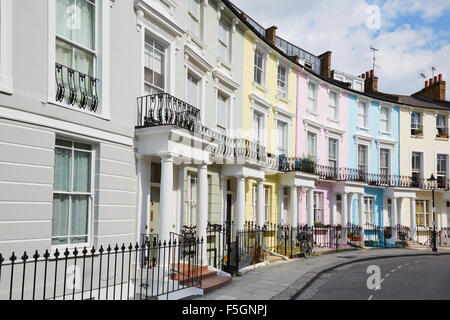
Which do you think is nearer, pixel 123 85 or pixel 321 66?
pixel 123 85

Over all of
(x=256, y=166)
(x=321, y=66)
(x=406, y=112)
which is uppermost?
(x=321, y=66)

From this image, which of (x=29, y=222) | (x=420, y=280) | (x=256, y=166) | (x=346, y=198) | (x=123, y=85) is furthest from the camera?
(x=346, y=198)

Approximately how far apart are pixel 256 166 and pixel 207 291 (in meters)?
6.79

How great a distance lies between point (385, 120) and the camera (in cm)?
2666

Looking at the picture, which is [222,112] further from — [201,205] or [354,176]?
[354,176]

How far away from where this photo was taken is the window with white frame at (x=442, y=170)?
90.3ft

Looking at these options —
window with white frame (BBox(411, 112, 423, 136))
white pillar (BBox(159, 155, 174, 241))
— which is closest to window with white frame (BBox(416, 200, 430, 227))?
window with white frame (BBox(411, 112, 423, 136))

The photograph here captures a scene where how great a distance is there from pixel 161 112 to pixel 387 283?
812cm

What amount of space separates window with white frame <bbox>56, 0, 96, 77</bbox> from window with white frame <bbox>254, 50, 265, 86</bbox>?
1048 cm

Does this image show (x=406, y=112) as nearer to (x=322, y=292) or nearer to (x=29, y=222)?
(x=322, y=292)

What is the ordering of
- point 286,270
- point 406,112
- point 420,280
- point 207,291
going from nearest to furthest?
point 207,291 → point 420,280 → point 286,270 → point 406,112

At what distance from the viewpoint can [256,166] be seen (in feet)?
51.8

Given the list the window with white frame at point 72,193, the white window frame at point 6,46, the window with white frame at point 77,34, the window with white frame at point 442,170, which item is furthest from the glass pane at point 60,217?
the window with white frame at point 442,170
